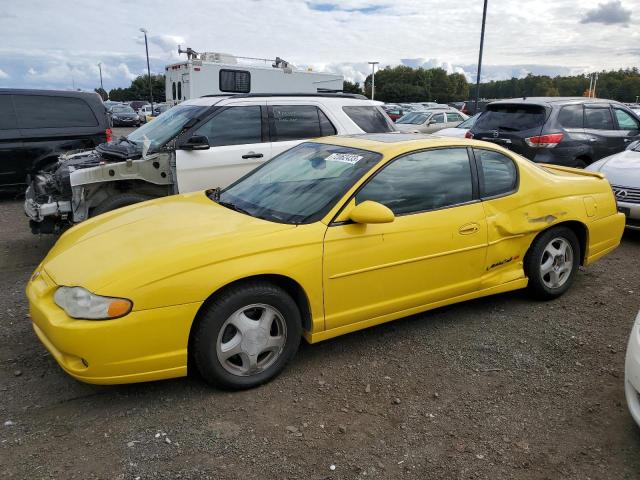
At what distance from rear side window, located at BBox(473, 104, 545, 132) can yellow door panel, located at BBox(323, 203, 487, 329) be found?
488 cm

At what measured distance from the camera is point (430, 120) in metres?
17.1

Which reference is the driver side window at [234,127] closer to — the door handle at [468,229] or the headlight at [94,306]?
the door handle at [468,229]

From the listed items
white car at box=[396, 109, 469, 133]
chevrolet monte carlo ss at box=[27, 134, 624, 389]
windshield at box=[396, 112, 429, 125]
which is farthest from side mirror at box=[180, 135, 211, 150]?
windshield at box=[396, 112, 429, 125]

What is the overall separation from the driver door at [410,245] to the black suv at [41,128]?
6.88 metres

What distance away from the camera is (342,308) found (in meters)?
3.39

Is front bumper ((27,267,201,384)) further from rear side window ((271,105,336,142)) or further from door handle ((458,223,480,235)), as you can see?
rear side window ((271,105,336,142))

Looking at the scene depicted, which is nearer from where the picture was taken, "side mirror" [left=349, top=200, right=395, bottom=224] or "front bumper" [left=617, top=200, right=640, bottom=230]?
"side mirror" [left=349, top=200, right=395, bottom=224]

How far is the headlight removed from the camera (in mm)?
2738

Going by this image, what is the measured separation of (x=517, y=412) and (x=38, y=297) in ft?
9.43

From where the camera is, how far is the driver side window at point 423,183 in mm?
3596

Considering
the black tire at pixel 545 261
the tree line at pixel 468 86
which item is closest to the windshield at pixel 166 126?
the black tire at pixel 545 261

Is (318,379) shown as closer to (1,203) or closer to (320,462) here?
(320,462)

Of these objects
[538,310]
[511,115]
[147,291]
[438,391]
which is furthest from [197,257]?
[511,115]

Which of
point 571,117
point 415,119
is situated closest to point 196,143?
point 571,117
